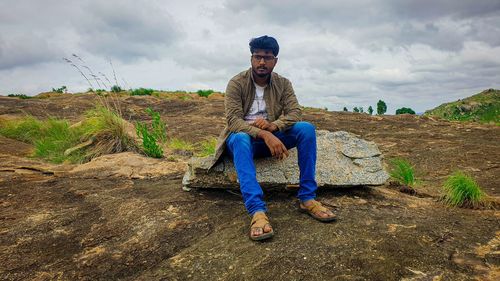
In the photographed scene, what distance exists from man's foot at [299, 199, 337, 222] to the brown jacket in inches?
27.9

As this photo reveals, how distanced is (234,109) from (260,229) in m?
1.21

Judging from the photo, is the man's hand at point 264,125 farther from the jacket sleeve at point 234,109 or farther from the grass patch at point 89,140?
the grass patch at point 89,140

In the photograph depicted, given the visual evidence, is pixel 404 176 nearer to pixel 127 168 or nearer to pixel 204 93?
pixel 127 168

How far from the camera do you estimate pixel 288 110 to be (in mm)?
3625

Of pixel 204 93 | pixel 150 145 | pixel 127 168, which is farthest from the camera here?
pixel 204 93

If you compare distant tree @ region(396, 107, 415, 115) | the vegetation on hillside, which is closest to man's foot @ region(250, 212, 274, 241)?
distant tree @ region(396, 107, 415, 115)

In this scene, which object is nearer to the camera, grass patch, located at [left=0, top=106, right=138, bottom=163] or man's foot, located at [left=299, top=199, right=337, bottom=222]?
man's foot, located at [left=299, top=199, right=337, bottom=222]

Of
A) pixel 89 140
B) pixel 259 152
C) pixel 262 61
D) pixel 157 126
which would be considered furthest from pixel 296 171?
pixel 89 140

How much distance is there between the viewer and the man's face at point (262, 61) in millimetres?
3453

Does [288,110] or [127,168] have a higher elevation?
[288,110]

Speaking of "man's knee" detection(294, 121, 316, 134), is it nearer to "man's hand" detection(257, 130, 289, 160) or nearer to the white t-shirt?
"man's hand" detection(257, 130, 289, 160)

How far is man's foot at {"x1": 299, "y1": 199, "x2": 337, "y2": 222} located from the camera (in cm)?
A: 296

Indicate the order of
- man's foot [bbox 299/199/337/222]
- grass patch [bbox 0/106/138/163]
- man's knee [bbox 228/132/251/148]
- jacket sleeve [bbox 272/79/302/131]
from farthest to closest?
grass patch [bbox 0/106/138/163] → jacket sleeve [bbox 272/79/302/131] → man's knee [bbox 228/132/251/148] → man's foot [bbox 299/199/337/222]

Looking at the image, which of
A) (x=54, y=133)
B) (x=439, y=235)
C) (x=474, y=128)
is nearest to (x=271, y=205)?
(x=439, y=235)
